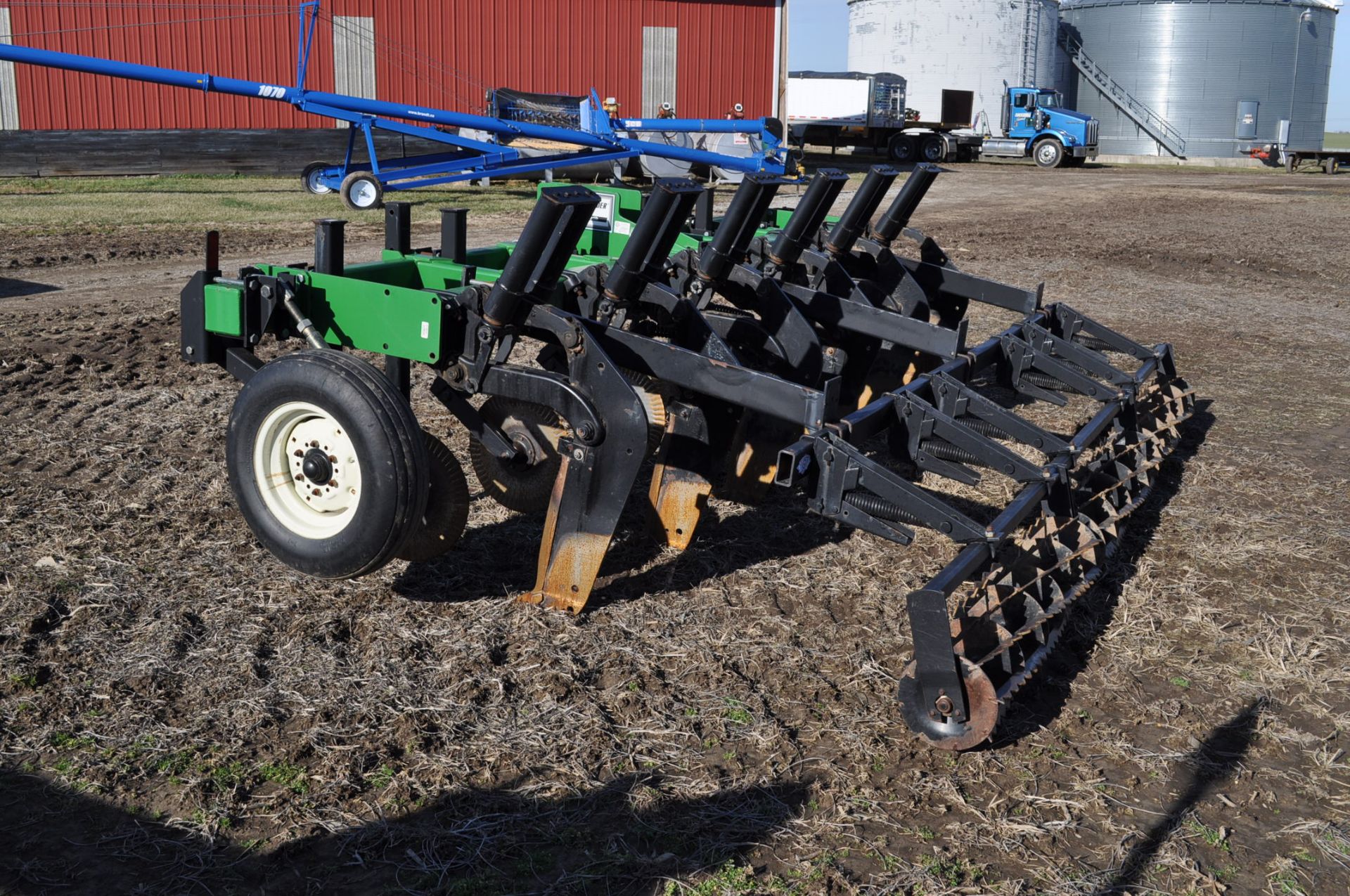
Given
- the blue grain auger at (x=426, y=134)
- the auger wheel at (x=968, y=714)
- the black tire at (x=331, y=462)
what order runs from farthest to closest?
the blue grain auger at (x=426, y=134) → the black tire at (x=331, y=462) → the auger wheel at (x=968, y=714)

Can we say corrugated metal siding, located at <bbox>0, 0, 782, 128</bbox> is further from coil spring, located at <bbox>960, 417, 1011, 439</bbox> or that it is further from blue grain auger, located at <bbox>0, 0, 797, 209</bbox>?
coil spring, located at <bbox>960, 417, 1011, 439</bbox>

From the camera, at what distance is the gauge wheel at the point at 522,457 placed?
203 inches

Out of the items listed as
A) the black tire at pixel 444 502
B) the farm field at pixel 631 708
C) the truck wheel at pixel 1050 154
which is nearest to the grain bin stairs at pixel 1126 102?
the truck wheel at pixel 1050 154

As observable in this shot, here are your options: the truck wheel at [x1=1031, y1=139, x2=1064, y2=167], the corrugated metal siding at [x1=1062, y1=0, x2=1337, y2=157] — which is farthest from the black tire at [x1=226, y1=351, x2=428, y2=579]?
the corrugated metal siding at [x1=1062, y1=0, x2=1337, y2=157]

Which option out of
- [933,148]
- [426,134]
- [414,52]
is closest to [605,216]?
[426,134]

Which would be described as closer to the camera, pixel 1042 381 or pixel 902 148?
pixel 1042 381

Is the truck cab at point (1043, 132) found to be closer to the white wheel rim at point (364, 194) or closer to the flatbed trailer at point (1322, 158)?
the flatbed trailer at point (1322, 158)

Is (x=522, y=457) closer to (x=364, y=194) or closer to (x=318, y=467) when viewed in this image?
(x=318, y=467)

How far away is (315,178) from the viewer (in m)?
16.5

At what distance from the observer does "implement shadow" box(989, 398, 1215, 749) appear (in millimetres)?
3822

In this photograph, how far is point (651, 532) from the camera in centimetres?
514

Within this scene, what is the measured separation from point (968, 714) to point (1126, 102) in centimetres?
4344

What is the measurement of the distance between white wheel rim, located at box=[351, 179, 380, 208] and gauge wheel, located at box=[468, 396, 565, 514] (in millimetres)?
10581

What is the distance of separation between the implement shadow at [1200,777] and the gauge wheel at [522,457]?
258cm
